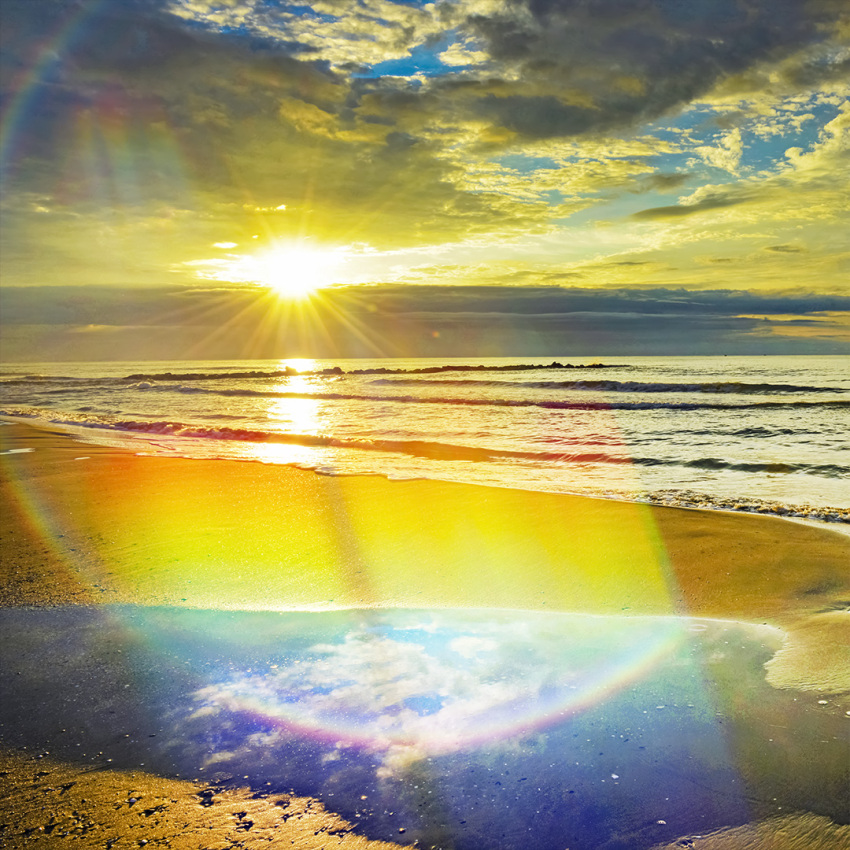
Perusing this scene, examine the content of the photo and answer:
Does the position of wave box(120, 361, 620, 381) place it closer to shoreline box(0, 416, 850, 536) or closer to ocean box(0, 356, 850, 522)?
ocean box(0, 356, 850, 522)

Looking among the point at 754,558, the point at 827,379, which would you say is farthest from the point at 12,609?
the point at 827,379

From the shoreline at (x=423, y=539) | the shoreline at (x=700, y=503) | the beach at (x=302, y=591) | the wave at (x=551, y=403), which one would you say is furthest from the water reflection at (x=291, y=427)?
the beach at (x=302, y=591)

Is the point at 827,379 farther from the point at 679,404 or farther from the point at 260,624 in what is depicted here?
the point at 260,624

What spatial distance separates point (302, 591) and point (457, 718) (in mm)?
Answer: 2226

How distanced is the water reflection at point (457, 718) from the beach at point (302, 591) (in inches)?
1.2

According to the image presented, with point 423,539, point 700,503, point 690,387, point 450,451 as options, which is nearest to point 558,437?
point 450,451

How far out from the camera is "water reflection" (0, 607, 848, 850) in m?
2.32

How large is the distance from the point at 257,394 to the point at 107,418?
18137 millimetres

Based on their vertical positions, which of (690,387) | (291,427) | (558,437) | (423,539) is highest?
(690,387)

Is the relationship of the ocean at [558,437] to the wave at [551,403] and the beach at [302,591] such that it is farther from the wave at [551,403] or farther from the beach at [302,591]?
the beach at [302,591]

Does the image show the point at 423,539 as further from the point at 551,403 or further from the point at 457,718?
the point at 551,403

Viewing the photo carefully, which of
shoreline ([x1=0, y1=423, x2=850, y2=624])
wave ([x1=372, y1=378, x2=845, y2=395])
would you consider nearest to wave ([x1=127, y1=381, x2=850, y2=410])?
wave ([x1=372, y1=378, x2=845, y2=395])

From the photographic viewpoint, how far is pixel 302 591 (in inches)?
191

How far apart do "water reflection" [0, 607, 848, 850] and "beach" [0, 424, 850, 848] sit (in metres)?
0.03
